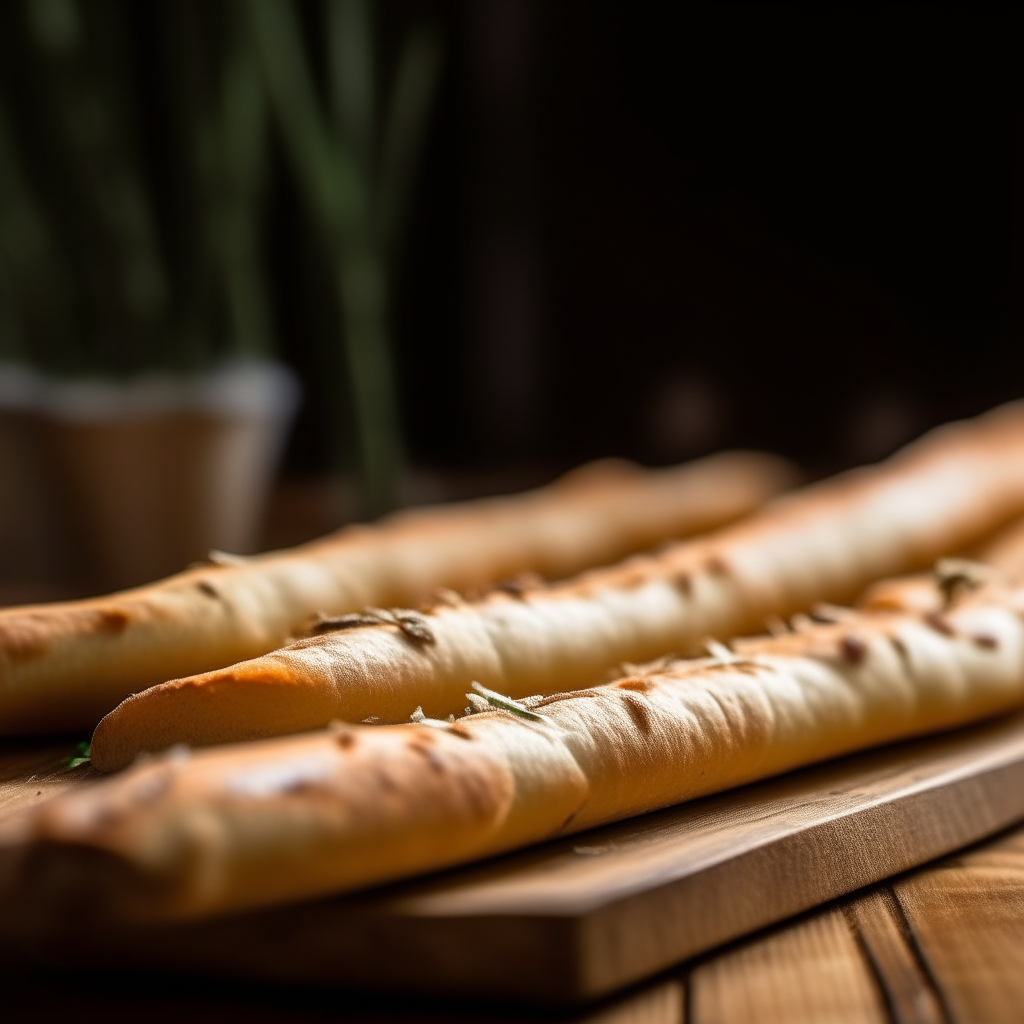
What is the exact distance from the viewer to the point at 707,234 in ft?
7.89

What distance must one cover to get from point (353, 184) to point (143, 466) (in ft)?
1.82

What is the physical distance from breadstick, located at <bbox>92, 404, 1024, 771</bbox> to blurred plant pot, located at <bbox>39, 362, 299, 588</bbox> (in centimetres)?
90

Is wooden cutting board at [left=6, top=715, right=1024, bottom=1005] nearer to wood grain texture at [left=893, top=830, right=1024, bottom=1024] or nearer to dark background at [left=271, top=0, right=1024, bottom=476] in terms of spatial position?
wood grain texture at [left=893, top=830, right=1024, bottom=1024]

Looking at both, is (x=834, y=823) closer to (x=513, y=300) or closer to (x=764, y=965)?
(x=764, y=965)

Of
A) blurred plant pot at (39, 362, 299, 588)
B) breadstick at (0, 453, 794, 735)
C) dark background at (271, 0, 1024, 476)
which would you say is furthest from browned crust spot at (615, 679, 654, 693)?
dark background at (271, 0, 1024, 476)

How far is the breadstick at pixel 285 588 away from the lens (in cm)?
83

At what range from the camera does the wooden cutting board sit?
21.7 inches

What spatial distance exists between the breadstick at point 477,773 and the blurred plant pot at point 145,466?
45.9 inches

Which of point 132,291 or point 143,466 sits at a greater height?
point 132,291

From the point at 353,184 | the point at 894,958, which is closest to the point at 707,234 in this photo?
the point at 353,184

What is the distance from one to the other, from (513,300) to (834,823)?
203 cm

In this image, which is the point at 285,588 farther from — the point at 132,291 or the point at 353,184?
the point at 353,184

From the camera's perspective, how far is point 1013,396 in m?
2.20

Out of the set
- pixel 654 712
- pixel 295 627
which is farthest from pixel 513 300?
pixel 654 712
